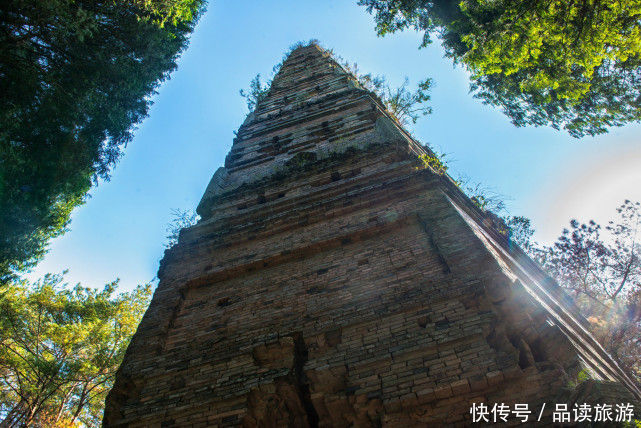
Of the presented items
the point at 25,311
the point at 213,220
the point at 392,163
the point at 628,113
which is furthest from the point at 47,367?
the point at 628,113

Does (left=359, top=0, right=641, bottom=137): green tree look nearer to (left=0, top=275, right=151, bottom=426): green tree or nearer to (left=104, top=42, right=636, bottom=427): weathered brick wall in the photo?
(left=104, top=42, right=636, bottom=427): weathered brick wall

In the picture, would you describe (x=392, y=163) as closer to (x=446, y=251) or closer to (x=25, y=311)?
(x=446, y=251)

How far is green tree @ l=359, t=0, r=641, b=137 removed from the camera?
5512mm

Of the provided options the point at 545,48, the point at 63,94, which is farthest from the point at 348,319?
the point at 63,94

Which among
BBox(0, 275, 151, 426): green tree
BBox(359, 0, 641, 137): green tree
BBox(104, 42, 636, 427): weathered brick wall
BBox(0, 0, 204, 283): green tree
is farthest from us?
BBox(0, 275, 151, 426): green tree

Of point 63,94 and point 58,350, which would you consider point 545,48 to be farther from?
point 58,350

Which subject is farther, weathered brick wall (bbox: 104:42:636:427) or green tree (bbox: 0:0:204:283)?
green tree (bbox: 0:0:204:283)

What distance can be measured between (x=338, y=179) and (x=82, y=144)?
5782 millimetres

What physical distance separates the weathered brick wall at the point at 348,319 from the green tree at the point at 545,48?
212cm

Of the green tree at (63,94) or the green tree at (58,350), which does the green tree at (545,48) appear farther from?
the green tree at (58,350)

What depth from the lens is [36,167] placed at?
8633 mm

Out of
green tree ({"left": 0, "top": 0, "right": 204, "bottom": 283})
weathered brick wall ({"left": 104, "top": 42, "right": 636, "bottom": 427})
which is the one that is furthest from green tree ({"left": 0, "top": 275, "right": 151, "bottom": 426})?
weathered brick wall ({"left": 104, "top": 42, "right": 636, "bottom": 427})

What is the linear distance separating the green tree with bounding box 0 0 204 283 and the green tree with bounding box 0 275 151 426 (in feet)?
11.3

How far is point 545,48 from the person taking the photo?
6.41 meters
